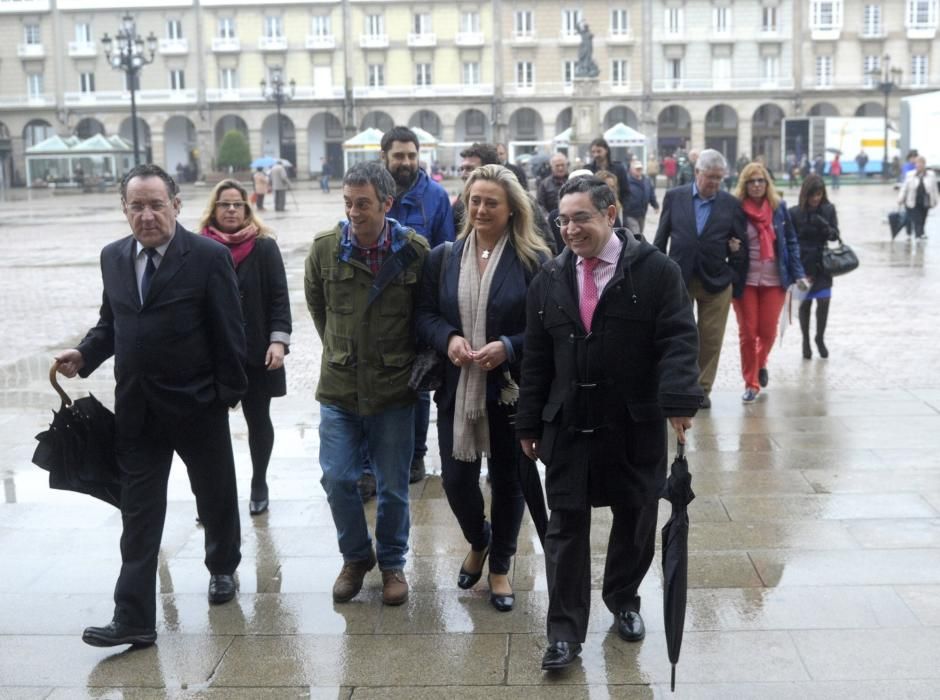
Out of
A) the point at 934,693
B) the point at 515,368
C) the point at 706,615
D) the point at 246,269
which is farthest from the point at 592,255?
the point at 246,269

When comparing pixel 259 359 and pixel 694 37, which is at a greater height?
pixel 694 37

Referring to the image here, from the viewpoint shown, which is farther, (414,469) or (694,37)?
(694,37)

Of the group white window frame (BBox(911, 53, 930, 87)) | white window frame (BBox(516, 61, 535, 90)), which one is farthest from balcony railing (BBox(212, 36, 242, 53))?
white window frame (BBox(911, 53, 930, 87))

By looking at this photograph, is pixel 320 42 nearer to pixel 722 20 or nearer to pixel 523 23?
pixel 523 23

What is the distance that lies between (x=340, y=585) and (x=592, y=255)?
5.71 ft

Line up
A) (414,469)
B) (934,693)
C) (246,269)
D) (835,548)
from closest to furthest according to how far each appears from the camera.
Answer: (934,693) → (835,548) → (246,269) → (414,469)

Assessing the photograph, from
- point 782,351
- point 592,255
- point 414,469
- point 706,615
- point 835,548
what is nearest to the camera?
point 592,255

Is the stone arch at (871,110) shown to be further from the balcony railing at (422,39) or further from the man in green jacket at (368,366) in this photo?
the man in green jacket at (368,366)

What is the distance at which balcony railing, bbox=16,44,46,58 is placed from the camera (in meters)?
68.1

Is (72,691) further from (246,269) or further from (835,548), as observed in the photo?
(835,548)

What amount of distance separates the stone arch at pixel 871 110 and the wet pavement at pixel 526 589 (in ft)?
199

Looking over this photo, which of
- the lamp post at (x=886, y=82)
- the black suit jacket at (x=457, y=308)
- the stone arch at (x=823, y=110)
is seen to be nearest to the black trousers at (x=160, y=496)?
the black suit jacket at (x=457, y=308)

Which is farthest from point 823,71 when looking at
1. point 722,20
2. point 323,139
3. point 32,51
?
point 32,51

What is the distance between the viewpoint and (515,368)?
15.8 feet
